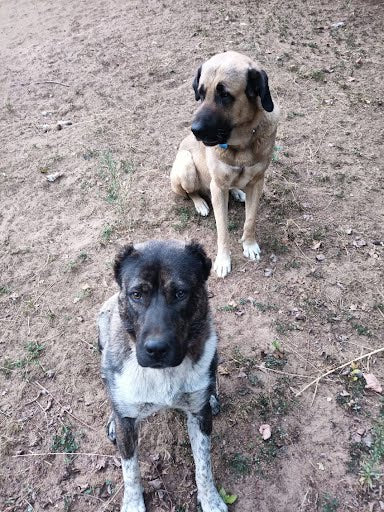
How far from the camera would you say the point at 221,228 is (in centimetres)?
431

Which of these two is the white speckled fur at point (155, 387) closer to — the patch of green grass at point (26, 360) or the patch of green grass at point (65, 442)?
the patch of green grass at point (65, 442)

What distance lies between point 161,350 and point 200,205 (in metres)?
2.87

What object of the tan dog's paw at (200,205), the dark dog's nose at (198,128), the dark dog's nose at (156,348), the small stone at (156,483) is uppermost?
the dark dog's nose at (198,128)

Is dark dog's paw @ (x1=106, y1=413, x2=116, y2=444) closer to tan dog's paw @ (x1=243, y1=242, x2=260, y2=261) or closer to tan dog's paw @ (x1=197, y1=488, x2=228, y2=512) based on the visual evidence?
tan dog's paw @ (x1=197, y1=488, x2=228, y2=512)

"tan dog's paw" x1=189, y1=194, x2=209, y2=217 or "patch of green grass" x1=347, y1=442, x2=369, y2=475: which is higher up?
"tan dog's paw" x1=189, y1=194, x2=209, y2=217

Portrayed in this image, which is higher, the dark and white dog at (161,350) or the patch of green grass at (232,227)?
the dark and white dog at (161,350)

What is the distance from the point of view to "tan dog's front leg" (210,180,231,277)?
4254 millimetres

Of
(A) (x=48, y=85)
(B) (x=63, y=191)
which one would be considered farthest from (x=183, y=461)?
(A) (x=48, y=85)

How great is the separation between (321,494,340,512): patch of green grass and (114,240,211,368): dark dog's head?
1240 millimetres

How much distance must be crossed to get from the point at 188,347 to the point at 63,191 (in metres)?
3.29

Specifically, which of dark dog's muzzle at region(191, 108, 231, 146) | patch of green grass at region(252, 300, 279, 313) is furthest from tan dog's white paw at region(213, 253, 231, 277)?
dark dog's muzzle at region(191, 108, 231, 146)

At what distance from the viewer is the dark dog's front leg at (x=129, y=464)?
266cm

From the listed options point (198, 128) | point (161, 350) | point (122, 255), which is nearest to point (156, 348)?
point (161, 350)

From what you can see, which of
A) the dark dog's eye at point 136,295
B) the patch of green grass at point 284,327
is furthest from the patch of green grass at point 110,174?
the dark dog's eye at point 136,295
